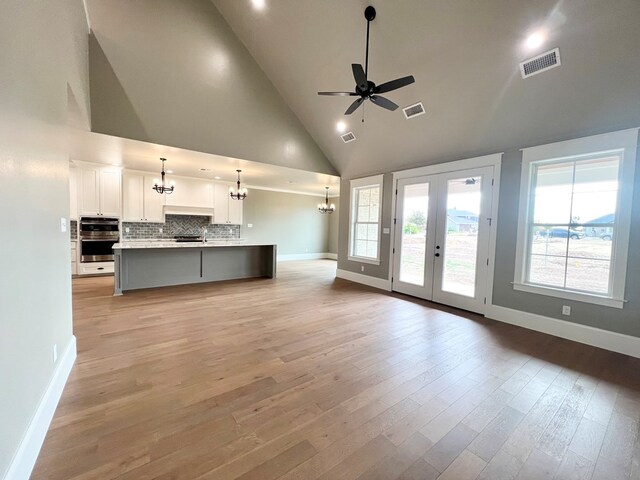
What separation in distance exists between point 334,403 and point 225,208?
7.12 metres

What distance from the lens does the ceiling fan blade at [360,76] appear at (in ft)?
9.62

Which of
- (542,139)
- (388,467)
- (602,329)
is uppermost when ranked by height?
(542,139)

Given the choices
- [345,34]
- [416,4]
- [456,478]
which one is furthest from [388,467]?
[345,34]

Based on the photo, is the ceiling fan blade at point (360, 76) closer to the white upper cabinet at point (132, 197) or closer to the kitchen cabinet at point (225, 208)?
the kitchen cabinet at point (225, 208)

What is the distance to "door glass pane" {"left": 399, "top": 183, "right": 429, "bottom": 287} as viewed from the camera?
205 inches

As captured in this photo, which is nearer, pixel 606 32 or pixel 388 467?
pixel 388 467

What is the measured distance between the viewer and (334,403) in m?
2.09

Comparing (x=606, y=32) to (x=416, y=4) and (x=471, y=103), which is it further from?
(x=416, y=4)

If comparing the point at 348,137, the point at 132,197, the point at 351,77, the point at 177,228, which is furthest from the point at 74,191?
the point at 351,77

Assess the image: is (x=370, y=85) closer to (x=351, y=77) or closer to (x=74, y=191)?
(x=351, y=77)

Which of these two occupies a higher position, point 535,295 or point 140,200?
point 140,200

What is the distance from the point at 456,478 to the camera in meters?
1.49

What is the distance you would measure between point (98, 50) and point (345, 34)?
3.53 m

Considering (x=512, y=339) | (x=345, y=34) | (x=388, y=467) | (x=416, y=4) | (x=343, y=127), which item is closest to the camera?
(x=388, y=467)
